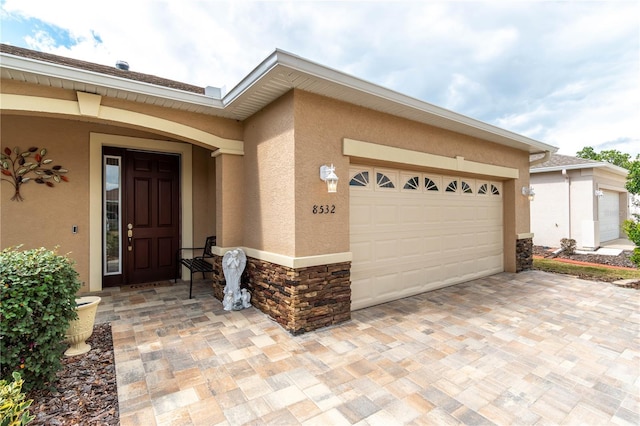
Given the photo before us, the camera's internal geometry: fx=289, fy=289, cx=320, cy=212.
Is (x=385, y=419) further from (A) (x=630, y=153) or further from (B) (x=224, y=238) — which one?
(A) (x=630, y=153)

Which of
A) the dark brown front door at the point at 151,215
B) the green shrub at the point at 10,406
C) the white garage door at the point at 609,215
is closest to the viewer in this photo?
the green shrub at the point at 10,406

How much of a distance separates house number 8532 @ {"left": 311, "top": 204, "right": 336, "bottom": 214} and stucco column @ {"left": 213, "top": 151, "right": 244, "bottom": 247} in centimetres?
174

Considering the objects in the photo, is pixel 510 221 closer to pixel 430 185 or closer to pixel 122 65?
pixel 430 185

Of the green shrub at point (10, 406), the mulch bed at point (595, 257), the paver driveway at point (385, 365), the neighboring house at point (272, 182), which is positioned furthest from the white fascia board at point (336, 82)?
the mulch bed at point (595, 257)

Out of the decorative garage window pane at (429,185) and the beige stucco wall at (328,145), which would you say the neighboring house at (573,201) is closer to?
the decorative garage window pane at (429,185)

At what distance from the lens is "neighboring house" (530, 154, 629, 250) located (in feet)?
37.3

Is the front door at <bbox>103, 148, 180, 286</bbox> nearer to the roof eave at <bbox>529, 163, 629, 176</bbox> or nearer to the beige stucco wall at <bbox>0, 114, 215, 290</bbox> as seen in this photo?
the beige stucco wall at <bbox>0, 114, 215, 290</bbox>

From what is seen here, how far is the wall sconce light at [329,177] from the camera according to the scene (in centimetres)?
400

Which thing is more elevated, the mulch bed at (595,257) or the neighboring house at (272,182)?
the neighboring house at (272,182)

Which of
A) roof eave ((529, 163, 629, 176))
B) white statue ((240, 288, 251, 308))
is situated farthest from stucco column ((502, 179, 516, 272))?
white statue ((240, 288, 251, 308))

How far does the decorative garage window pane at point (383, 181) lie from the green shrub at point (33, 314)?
4.37m

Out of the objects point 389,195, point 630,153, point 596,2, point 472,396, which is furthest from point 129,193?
point 630,153

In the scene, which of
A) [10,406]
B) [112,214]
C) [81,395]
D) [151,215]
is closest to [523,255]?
[81,395]

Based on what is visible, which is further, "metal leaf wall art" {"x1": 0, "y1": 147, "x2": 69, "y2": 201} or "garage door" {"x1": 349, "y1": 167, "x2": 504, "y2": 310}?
"garage door" {"x1": 349, "y1": 167, "x2": 504, "y2": 310}
